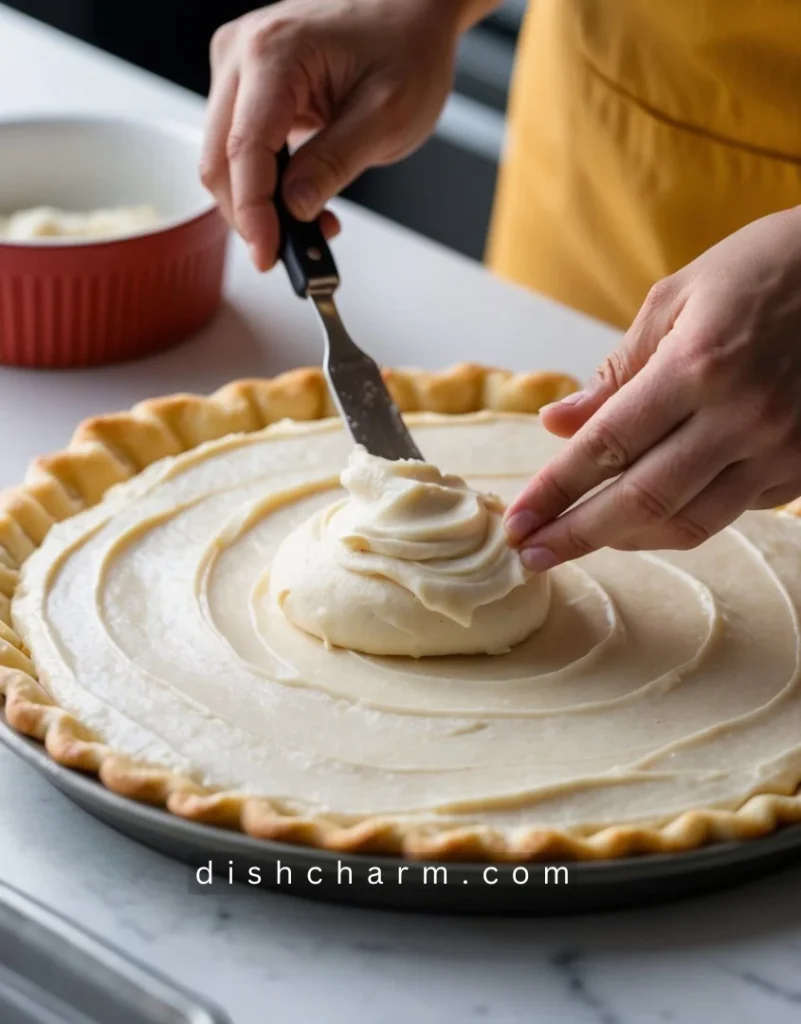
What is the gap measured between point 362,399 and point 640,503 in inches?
19.8

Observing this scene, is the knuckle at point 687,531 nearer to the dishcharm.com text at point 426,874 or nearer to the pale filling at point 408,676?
the pale filling at point 408,676

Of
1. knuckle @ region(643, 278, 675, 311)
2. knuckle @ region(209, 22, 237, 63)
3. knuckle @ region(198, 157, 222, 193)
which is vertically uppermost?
knuckle @ region(643, 278, 675, 311)

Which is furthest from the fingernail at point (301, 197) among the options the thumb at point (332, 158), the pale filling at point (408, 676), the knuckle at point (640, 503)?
the knuckle at point (640, 503)

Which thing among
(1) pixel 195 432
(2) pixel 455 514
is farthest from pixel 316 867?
(1) pixel 195 432

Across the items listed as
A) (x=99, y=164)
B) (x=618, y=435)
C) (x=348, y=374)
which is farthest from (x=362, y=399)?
(x=99, y=164)

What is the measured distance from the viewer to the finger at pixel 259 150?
2.01 meters

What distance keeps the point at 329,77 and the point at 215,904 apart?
Result: 124cm

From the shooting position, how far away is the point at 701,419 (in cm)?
148

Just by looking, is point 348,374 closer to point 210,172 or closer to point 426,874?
point 210,172

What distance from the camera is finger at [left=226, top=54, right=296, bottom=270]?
2010 mm

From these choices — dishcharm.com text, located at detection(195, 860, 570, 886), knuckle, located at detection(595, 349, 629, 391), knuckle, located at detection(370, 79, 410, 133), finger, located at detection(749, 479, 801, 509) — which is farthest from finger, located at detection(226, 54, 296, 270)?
dishcharm.com text, located at detection(195, 860, 570, 886)

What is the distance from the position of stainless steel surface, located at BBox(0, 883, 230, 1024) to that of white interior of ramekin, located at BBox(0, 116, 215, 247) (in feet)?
4.87

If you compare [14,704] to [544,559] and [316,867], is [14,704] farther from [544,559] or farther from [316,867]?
[544,559]

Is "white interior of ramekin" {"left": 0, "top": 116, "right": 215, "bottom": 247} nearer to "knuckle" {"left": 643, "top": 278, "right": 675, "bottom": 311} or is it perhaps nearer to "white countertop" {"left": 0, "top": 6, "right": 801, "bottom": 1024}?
"knuckle" {"left": 643, "top": 278, "right": 675, "bottom": 311}
